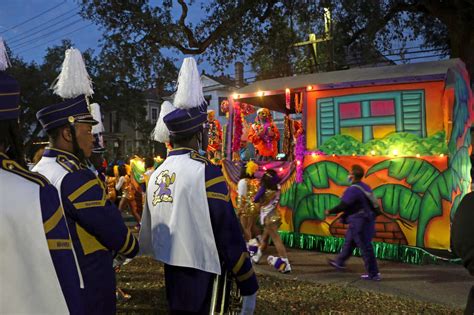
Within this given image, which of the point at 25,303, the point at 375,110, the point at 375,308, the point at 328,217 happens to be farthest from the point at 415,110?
the point at 25,303

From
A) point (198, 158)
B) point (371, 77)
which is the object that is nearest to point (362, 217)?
point (371, 77)

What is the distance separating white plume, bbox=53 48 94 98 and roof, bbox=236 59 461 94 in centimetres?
654

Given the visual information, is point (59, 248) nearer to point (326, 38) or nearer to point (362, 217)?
point (362, 217)

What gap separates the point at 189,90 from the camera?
11.2 feet

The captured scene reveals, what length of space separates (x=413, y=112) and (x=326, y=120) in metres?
1.67

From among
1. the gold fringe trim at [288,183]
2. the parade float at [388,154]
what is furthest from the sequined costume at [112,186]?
the gold fringe trim at [288,183]

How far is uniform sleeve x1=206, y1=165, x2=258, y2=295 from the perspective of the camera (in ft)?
9.25

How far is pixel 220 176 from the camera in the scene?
9.75 feet

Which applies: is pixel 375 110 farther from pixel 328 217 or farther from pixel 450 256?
pixel 450 256

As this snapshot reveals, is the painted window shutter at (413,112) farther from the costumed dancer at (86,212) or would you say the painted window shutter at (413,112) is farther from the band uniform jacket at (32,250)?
the band uniform jacket at (32,250)

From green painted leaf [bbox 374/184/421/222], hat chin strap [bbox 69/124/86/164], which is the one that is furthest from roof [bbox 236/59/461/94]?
hat chin strap [bbox 69/124/86/164]

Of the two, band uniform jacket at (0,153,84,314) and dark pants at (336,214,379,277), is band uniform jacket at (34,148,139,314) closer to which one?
band uniform jacket at (0,153,84,314)

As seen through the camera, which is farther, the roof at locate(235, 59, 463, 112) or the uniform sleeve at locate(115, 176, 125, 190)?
the uniform sleeve at locate(115, 176, 125, 190)

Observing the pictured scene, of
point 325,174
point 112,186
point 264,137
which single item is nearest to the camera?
point 325,174
